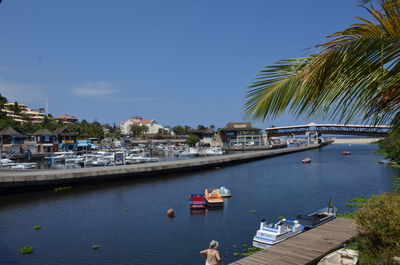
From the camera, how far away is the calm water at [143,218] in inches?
770

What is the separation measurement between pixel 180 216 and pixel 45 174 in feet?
75.6

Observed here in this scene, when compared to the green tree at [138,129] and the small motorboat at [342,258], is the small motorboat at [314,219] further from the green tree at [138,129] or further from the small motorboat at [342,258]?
the green tree at [138,129]

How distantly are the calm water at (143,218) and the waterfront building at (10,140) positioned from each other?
64648mm

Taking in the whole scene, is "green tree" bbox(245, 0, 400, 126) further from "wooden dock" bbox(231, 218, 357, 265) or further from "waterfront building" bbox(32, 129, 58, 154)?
"waterfront building" bbox(32, 129, 58, 154)

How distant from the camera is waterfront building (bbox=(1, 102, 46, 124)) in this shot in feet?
462

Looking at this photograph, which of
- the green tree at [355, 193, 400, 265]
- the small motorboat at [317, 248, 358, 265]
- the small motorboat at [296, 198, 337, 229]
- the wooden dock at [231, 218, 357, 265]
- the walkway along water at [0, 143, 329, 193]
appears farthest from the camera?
the walkway along water at [0, 143, 329, 193]

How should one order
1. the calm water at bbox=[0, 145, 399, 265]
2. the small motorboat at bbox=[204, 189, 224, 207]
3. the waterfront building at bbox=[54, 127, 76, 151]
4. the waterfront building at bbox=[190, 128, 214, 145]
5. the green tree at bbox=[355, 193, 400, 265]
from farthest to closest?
the waterfront building at bbox=[190, 128, 214, 145]
the waterfront building at bbox=[54, 127, 76, 151]
the small motorboat at bbox=[204, 189, 224, 207]
the calm water at bbox=[0, 145, 399, 265]
the green tree at bbox=[355, 193, 400, 265]

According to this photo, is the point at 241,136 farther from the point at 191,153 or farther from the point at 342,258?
the point at 342,258

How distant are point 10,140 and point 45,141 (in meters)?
9.86

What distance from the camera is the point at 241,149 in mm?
141000

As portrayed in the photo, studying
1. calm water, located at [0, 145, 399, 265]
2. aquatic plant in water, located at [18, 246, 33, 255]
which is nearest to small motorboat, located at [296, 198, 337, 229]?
calm water, located at [0, 145, 399, 265]

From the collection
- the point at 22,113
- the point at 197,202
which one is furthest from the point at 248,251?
the point at 22,113

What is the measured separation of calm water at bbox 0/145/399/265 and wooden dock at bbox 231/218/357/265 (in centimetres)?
331

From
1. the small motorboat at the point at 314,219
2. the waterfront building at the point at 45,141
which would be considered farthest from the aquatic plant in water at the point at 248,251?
the waterfront building at the point at 45,141
